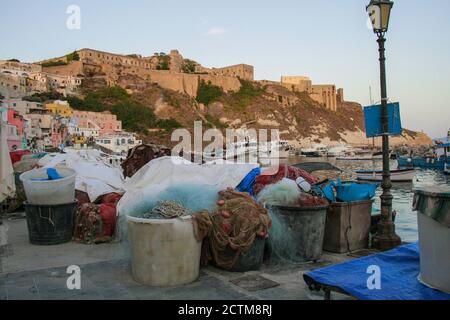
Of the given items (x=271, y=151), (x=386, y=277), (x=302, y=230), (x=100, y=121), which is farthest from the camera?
(x=100, y=121)

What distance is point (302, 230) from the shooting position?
5672 mm

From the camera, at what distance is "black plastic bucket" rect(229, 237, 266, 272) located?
5266 mm

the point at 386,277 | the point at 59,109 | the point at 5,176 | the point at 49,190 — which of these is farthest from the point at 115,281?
the point at 59,109

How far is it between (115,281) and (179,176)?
2.88m

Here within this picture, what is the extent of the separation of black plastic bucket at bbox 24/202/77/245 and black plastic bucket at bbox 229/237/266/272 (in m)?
3.49

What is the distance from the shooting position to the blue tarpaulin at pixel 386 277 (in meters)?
3.65

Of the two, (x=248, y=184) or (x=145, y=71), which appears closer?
(x=248, y=184)

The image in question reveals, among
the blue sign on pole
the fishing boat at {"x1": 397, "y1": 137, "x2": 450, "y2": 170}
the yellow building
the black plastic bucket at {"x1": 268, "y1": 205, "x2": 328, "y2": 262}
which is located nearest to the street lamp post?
the blue sign on pole

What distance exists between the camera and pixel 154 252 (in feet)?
15.2

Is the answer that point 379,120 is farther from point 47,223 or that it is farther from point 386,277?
point 47,223

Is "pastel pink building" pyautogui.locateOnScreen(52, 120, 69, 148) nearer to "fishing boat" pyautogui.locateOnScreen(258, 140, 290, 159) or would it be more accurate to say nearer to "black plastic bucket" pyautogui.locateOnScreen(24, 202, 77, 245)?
Answer: "fishing boat" pyautogui.locateOnScreen(258, 140, 290, 159)

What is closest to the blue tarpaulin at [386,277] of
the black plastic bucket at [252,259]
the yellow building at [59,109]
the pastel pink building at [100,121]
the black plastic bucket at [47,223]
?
the black plastic bucket at [252,259]
